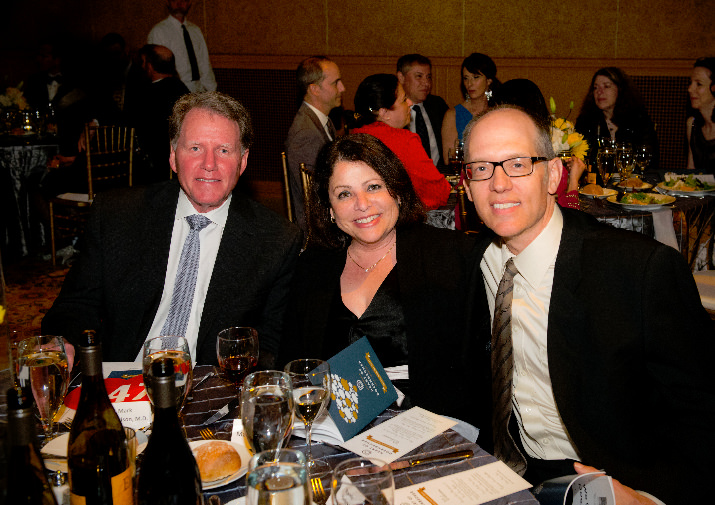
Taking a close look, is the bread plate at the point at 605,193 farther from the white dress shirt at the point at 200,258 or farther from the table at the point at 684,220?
the white dress shirt at the point at 200,258

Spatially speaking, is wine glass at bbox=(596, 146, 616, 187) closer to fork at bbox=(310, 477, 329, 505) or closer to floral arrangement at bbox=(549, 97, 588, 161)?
floral arrangement at bbox=(549, 97, 588, 161)

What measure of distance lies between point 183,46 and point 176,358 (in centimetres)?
652

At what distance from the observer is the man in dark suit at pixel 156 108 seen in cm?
550

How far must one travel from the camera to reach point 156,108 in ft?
18.0

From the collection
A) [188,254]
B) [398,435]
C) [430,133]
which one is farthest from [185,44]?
[398,435]

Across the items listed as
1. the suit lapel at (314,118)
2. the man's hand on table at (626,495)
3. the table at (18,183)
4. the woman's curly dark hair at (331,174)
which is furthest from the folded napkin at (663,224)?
the table at (18,183)

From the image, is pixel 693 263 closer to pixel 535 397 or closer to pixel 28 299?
pixel 535 397

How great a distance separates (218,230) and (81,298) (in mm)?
555

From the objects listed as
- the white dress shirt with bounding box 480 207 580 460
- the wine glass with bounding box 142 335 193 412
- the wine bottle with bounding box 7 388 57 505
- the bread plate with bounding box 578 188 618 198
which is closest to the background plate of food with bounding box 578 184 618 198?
the bread plate with bounding box 578 188 618 198

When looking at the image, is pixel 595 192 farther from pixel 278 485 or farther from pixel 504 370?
pixel 278 485

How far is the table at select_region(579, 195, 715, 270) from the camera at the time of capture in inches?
139

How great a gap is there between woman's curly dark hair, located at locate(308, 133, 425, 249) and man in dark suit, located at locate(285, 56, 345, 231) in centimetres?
245

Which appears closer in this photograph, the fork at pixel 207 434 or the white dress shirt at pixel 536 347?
the fork at pixel 207 434

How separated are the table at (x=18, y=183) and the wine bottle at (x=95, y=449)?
5.56 metres
